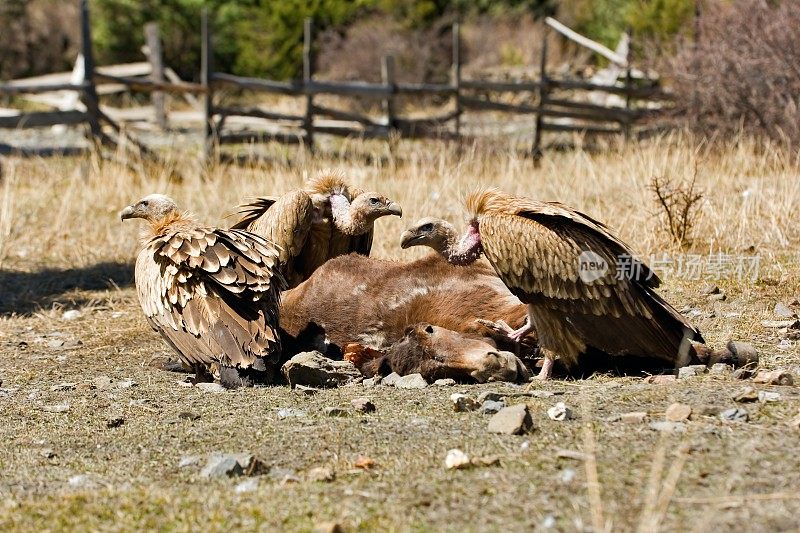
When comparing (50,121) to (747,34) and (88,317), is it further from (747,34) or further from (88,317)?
(747,34)

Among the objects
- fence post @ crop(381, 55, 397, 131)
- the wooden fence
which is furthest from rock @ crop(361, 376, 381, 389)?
fence post @ crop(381, 55, 397, 131)

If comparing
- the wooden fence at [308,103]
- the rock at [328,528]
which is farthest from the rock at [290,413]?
the wooden fence at [308,103]

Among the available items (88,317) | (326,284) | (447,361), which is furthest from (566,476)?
(88,317)

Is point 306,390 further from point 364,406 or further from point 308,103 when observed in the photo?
point 308,103

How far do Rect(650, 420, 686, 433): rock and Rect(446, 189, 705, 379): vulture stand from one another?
46.9 inches

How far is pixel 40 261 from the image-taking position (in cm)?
1016

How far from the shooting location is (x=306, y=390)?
18.6ft

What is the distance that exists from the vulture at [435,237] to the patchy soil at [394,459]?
45.6 inches

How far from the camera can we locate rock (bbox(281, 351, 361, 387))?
5754 mm

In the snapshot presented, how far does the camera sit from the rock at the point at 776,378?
16.8ft

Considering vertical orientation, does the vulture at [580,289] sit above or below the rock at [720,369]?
above

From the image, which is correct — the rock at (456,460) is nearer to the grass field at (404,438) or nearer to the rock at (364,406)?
the grass field at (404,438)

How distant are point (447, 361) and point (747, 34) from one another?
1116cm

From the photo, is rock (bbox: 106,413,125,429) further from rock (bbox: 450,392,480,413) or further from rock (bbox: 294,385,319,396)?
rock (bbox: 450,392,480,413)
